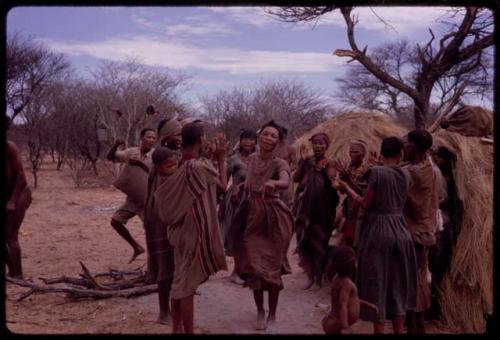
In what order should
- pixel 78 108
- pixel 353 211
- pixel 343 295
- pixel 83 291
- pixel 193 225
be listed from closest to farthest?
pixel 343 295
pixel 193 225
pixel 353 211
pixel 83 291
pixel 78 108

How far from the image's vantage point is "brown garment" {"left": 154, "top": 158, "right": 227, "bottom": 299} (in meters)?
3.96

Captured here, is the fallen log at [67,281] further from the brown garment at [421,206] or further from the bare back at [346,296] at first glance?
the brown garment at [421,206]

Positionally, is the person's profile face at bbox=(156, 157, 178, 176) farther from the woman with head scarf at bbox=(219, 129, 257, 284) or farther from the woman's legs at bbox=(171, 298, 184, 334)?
the woman with head scarf at bbox=(219, 129, 257, 284)

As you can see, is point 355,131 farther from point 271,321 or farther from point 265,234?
point 271,321

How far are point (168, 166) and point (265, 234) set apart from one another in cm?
104

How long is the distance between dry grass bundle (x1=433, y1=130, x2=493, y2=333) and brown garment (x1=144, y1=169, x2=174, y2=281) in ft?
8.08

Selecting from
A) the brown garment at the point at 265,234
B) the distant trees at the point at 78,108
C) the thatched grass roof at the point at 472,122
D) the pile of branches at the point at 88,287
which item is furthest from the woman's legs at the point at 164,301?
the distant trees at the point at 78,108

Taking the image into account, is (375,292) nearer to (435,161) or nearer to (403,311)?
(403,311)

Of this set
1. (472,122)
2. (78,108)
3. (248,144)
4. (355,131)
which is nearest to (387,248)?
(472,122)

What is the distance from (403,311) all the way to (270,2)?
8.37 feet

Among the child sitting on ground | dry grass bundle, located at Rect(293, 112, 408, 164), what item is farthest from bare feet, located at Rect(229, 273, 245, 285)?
the child sitting on ground

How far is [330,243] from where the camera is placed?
6.07 metres

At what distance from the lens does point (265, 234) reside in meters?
4.68

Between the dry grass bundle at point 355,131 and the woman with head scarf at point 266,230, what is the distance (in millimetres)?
2443
